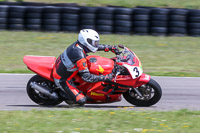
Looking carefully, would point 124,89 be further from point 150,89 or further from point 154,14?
point 154,14

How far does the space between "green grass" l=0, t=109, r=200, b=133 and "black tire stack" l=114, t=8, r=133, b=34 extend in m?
8.49

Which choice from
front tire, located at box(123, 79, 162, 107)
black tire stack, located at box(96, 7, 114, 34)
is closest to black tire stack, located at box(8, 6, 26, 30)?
black tire stack, located at box(96, 7, 114, 34)

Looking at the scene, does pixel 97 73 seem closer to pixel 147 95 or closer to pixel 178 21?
pixel 147 95

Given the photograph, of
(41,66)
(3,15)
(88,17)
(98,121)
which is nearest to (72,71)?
(41,66)

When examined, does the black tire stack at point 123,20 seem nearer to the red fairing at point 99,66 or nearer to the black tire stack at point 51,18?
the black tire stack at point 51,18

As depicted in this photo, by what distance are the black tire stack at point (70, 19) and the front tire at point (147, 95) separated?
807 centimetres

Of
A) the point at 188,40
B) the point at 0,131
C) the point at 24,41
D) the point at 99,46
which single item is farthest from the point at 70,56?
the point at 188,40

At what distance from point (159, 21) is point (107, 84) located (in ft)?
26.6

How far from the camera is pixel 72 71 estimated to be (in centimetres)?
710

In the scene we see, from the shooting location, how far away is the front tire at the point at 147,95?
7184 mm

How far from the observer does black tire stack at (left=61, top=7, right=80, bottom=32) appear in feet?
48.9

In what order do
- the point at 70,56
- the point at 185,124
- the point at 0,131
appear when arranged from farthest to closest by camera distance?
the point at 70,56 < the point at 185,124 < the point at 0,131

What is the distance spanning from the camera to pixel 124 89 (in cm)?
721

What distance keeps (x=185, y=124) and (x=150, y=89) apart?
Answer: 4.71 ft
